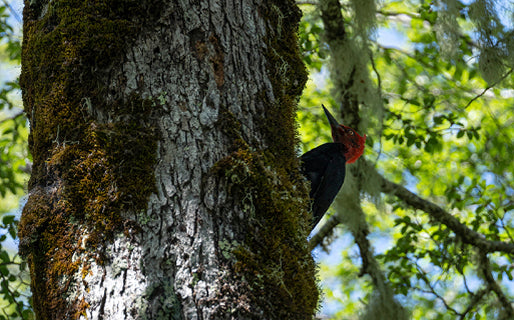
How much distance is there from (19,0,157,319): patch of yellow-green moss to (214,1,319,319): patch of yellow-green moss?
0.94ft

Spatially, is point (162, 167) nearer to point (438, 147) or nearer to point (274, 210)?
point (274, 210)

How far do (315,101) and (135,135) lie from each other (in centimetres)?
588

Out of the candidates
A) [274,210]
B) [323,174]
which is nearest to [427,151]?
[323,174]

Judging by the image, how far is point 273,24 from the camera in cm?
190

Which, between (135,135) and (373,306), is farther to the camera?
(373,306)

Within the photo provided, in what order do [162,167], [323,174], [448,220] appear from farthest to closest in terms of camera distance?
[448,220]
[323,174]
[162,167]

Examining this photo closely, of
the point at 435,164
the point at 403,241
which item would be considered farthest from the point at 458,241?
the point at 435,164

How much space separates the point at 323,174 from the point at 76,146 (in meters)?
2.12

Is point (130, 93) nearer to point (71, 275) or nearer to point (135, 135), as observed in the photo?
point (135, 135)

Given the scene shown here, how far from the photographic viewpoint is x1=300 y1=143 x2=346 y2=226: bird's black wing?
3.30 metres

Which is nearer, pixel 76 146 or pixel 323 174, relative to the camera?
pixel 76 146

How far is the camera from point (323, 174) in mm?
3385

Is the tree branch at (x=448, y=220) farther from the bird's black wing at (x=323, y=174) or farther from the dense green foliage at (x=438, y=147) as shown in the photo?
the bird's black wing at (x=323, y=174)

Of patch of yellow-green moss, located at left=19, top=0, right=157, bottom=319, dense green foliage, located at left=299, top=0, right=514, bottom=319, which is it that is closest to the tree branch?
dense green foliage, located at left=299, top=0, right=514, bottom=319
